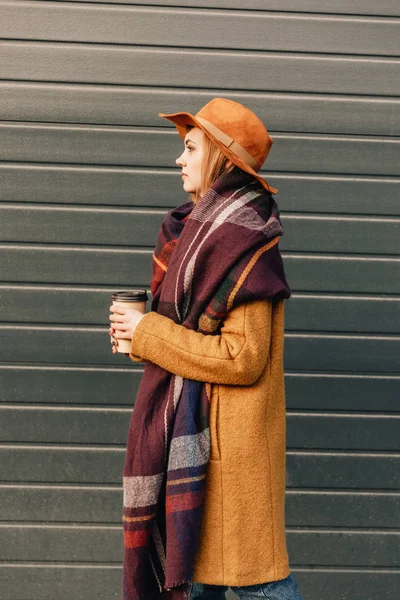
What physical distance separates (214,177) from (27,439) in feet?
5.35

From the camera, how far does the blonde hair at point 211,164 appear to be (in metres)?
2.52

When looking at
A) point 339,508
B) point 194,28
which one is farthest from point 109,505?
point 194,28

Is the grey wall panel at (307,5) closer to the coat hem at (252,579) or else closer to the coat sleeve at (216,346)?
the coat sleeve at (216,346)

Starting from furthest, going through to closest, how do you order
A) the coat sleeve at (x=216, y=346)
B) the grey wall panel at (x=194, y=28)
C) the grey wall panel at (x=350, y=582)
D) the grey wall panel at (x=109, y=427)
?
the grey wall panel at (x=350, y=582) < the grey wall panel at (x=109, y=427) < the grey wall panel at (x=194, y=28) < the coat sleeve at (x=216, y=346)

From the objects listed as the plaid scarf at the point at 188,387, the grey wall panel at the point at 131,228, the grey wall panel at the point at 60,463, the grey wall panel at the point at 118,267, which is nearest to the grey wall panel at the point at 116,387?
the grey wall panel at the point at 60,463

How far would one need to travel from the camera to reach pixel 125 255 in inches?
139

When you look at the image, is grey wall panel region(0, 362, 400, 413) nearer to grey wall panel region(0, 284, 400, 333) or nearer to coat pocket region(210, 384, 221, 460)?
grey wall panel region(0, 284, 400, 333)

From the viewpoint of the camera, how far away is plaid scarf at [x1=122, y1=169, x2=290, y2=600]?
8.01ft

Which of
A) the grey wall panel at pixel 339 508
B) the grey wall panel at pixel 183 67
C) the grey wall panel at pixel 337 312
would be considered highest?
the grey wall panel at pixel 183 67

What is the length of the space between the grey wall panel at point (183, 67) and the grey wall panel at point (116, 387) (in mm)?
1248

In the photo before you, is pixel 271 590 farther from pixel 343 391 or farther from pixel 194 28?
pixel 194 28

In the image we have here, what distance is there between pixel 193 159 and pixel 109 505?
1749mm

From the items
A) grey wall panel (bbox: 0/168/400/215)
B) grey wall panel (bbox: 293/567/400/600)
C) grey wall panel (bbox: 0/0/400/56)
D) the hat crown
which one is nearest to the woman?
the hat crown

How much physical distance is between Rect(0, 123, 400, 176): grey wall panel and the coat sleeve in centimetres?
123
